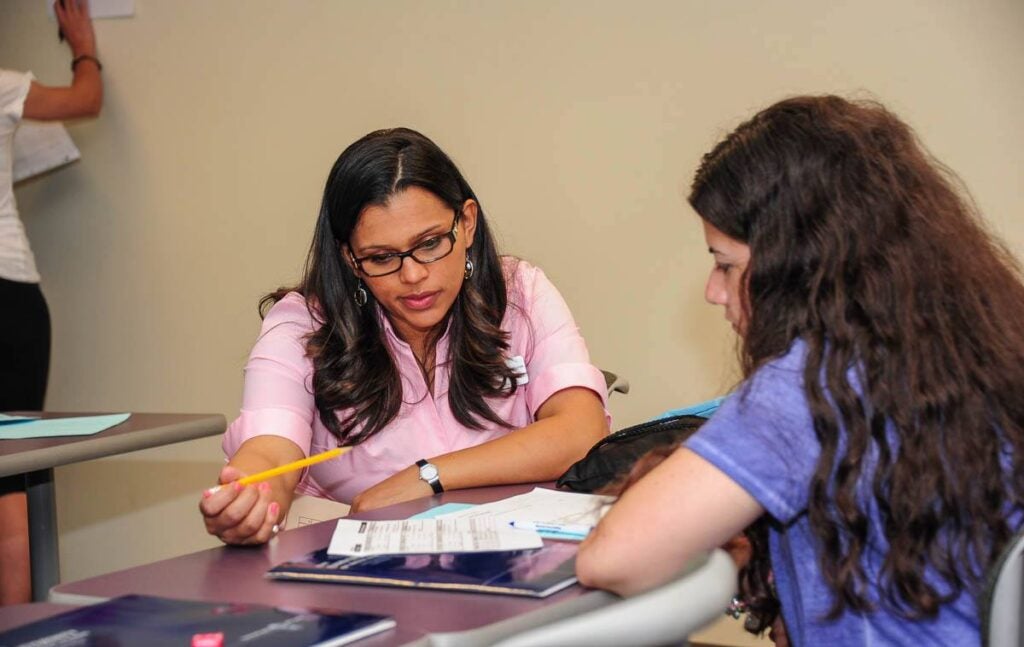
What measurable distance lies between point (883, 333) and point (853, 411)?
0.32 feet

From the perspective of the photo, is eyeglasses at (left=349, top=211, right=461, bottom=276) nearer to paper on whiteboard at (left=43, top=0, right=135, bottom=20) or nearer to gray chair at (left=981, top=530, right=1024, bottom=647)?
gray chair at (left=981, top=530, right=1024, bottom=647)

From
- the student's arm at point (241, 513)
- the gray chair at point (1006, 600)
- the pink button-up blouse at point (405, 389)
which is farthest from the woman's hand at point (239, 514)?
the gray chair at point (1006, 600)

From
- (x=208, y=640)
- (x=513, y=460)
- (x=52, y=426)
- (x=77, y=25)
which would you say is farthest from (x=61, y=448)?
(x=77, y=25)

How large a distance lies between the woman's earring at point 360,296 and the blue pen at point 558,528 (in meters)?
0.82

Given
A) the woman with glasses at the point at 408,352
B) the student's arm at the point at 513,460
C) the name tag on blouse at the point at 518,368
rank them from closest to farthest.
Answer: the student's arm at the point at 513,460, the woman with glasses at the point at 408,352, the name tag on blouse at the point at 518,368

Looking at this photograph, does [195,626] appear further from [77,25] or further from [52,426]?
[77,25]

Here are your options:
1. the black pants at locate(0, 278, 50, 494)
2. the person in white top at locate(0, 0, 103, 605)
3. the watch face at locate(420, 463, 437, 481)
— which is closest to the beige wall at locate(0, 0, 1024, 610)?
the person in white top at locate(0, 0, 103, 605)

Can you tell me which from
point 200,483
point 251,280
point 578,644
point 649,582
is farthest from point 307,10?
point 578,644

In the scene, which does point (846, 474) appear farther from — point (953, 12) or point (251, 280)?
point (251, 280)

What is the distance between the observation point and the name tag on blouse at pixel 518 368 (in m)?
2.13

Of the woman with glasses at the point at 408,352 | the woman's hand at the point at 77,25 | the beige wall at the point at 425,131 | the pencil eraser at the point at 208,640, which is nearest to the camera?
the pencil eraser at the point at 208,640

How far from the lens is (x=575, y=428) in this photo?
6.40 feet

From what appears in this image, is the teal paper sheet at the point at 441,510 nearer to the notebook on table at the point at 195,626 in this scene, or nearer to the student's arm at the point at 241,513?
the student's arm at the point at 241,513

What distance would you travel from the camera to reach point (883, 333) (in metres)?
1.15
